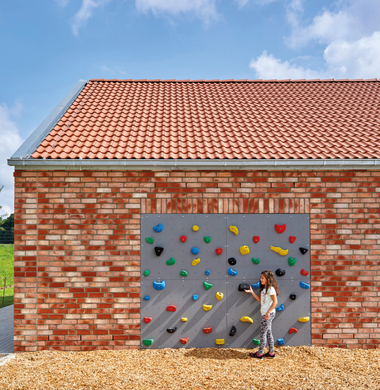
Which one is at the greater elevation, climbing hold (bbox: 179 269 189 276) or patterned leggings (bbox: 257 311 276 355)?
climbing hold (bbox: 179 269 189 276)

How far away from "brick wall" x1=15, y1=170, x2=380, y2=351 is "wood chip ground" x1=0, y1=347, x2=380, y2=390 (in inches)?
13.0

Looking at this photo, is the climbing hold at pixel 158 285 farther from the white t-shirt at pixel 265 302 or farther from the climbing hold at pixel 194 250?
the white t-shirt at pixel 265 302

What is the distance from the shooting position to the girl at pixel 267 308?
4.26 metres

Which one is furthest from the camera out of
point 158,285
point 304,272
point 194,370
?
point 304,272

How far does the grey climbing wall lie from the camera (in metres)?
4.56

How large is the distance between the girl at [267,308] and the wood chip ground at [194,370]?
0.51ft

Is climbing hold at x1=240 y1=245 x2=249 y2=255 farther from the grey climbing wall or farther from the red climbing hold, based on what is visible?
the red climbing hold

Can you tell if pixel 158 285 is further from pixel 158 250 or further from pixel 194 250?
pixel 194 250

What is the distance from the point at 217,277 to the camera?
15.2 feet

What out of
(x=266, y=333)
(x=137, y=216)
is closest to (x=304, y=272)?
(x=266, y=333)

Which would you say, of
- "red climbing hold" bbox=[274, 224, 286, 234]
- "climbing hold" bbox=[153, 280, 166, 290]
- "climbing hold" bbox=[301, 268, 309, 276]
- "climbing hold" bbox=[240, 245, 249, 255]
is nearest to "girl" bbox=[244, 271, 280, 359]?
"climbing hold" bbox=[240, 245, 249, 255]

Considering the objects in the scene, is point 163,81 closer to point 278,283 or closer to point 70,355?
point 278,283

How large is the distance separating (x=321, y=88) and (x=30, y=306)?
8.93 metres

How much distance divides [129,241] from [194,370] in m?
2.06
